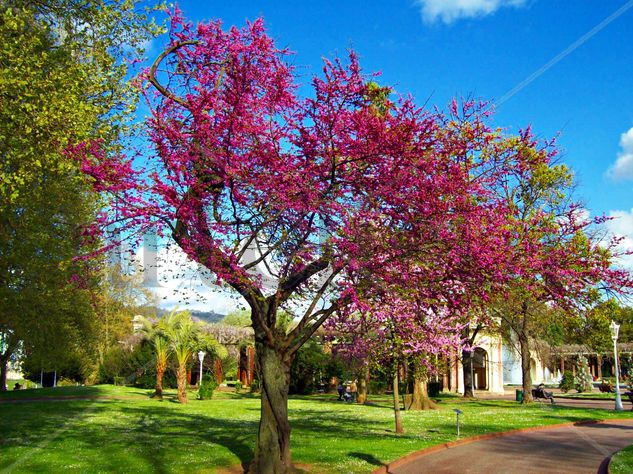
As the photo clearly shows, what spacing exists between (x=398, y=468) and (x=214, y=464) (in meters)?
4.34

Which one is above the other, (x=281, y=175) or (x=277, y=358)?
(x=281, y=175)

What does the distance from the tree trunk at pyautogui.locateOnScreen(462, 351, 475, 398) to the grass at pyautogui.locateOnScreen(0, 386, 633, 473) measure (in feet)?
46.9

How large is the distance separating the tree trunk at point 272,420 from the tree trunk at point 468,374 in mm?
27675

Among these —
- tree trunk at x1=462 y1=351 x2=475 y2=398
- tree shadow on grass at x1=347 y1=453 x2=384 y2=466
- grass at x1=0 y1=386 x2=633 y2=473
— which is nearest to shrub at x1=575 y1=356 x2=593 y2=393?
tree trunk at x1=462 y1=351 x2=475 y2=398

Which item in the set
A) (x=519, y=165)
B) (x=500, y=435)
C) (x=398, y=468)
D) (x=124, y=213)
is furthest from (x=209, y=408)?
(x=519, y=165)

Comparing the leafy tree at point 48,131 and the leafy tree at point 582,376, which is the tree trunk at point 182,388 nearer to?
the leafy tree at point 48,131

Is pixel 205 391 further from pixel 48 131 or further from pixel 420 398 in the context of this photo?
pixel 48 131

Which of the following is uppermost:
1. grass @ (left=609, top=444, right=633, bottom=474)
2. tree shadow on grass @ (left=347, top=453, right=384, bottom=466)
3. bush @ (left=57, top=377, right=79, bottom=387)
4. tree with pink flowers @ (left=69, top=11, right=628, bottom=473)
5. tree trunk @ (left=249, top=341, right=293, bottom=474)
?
tree with pink flowers @ (left=69, top=11, right=628, bottom=473)

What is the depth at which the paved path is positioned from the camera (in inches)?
534

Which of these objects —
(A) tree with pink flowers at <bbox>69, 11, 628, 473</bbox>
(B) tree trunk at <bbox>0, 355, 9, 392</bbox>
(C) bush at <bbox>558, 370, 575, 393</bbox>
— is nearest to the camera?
(A) tree with pink flowers at <bbox>69, 11, 628, 473</bbox>

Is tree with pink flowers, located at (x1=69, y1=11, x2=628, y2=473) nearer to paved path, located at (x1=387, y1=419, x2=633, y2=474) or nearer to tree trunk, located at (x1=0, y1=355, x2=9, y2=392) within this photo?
paved path, located at (x1=387, y1=419, x2=633, y2=474)

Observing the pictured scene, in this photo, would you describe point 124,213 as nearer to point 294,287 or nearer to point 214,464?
point 294,287

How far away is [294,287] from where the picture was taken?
1302 cm

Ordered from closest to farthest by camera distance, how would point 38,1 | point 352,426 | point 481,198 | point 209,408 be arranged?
point 481,198 → point 38,1 → point 352,426 → point 209,408
